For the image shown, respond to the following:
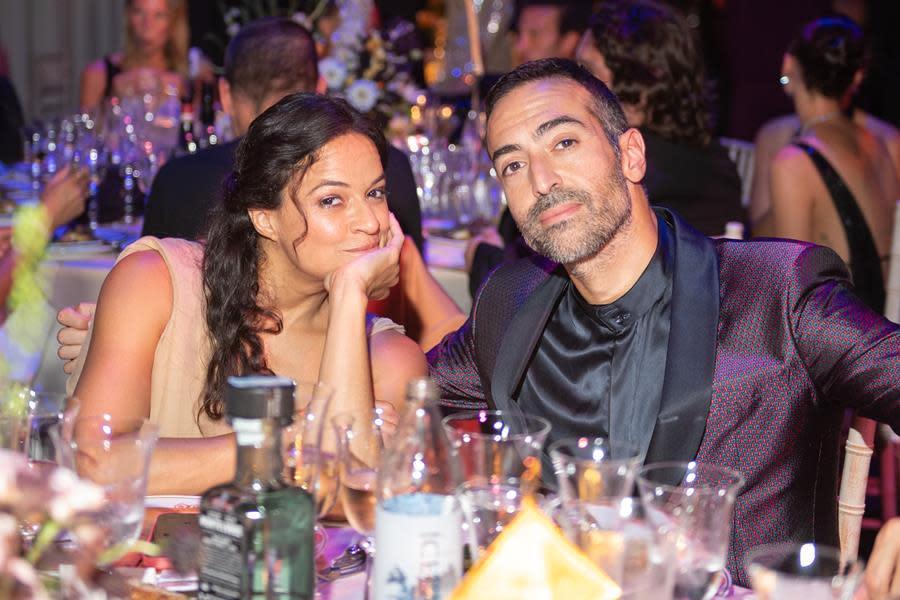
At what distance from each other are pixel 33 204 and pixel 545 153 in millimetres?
2907

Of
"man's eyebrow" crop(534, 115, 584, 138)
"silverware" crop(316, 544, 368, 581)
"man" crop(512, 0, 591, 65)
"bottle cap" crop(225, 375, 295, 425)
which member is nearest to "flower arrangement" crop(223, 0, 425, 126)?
"man" crop(512, 0, 591, 65)

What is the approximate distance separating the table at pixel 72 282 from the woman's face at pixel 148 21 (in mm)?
2458

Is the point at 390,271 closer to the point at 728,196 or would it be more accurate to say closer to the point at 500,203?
the point at 728,196

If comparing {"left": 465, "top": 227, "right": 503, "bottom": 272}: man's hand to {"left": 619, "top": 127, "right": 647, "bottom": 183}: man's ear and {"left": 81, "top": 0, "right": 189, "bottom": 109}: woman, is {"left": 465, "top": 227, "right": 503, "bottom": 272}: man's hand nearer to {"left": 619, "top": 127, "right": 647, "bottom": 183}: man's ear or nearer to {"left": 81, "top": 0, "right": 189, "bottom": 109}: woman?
{"left": 619, "top": 127, "right": 647, "bottom": 183}: man's ear

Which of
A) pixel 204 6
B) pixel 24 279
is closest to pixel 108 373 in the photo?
pixel 24 279

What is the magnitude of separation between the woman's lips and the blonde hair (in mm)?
4676

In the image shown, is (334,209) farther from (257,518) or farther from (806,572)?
(806,572)

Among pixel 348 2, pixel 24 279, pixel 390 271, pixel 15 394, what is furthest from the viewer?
pixel 348 2

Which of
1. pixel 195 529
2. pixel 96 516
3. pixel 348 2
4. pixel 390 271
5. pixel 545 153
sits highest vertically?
pixel 348 2

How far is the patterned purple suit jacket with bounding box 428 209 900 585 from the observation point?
A: 88.0 inches

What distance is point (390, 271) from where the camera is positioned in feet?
8.62

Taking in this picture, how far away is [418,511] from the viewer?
146 centimetres

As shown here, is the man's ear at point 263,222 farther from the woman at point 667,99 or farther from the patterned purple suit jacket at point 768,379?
the woman at point 667,99

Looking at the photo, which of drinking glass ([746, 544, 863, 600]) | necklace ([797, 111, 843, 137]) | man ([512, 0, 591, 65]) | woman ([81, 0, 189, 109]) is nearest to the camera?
drinking glass ([746, 544, 863, 600])
